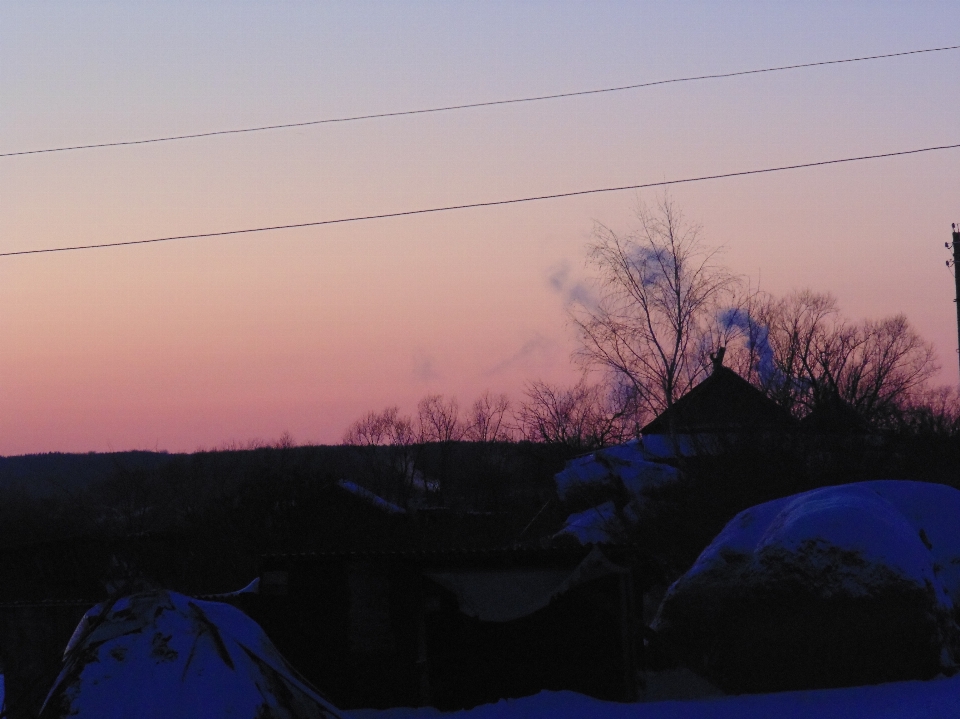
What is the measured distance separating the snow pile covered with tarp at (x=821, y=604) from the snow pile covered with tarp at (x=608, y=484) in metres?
15.4

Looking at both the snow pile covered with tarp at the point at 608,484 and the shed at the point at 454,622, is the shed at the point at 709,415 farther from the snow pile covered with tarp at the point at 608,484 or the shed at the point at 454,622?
the shed at the point at 454,622

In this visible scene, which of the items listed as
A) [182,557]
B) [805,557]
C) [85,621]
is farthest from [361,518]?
[85,621]

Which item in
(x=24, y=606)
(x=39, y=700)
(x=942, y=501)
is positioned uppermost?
(x=942, y=501)

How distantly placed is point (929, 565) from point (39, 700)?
1380 centimetres

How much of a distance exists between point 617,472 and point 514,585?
24734mm

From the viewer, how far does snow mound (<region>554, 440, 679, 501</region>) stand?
39.4m

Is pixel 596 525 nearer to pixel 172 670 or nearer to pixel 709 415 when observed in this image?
pixel 709 415

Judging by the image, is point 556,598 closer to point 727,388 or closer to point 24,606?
point 24,606

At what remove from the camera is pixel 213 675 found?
12078mm

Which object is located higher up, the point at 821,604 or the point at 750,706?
the point at 821,604

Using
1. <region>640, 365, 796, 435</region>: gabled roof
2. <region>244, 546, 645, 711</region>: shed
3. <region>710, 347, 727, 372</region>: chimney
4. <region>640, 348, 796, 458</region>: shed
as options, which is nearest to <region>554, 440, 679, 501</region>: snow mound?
<region>640, 348, 796, 458</region>: shed

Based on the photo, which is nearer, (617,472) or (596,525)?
Answer: (596,525)

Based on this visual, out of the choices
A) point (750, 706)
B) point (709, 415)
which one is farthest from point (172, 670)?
point (709, 415)

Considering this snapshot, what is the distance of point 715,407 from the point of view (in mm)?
49125
